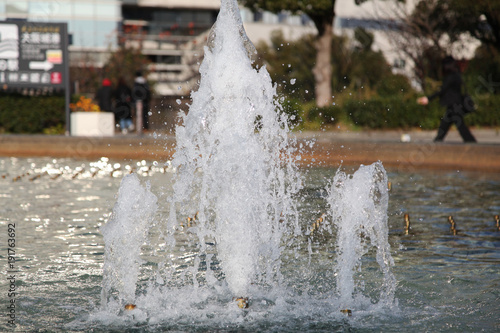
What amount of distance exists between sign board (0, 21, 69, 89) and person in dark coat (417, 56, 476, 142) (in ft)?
31.2

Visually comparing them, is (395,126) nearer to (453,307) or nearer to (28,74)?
(28,74)

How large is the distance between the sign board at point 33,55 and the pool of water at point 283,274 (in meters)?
9.60

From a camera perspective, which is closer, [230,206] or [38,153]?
[230,206]

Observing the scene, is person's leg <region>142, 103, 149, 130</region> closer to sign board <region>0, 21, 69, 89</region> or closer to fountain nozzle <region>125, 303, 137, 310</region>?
sign board <region>0, 21, 69, 89</region>

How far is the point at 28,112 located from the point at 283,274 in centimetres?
1494

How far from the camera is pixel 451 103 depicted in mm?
14219

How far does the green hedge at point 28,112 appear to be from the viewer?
19031mm

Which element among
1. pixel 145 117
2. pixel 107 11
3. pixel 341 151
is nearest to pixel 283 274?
pixel 341 151

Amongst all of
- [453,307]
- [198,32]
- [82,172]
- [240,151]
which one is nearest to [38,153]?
[82,172]

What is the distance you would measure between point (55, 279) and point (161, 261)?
0.95 m

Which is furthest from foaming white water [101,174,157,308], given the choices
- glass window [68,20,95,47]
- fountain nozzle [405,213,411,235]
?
glass window [68,20,95,47]

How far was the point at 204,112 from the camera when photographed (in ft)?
18.9

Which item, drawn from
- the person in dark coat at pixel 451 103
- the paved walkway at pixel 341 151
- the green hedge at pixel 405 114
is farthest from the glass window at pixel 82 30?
the person in dark coat at pixel 451 103

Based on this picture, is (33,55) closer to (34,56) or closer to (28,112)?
(34,56)
